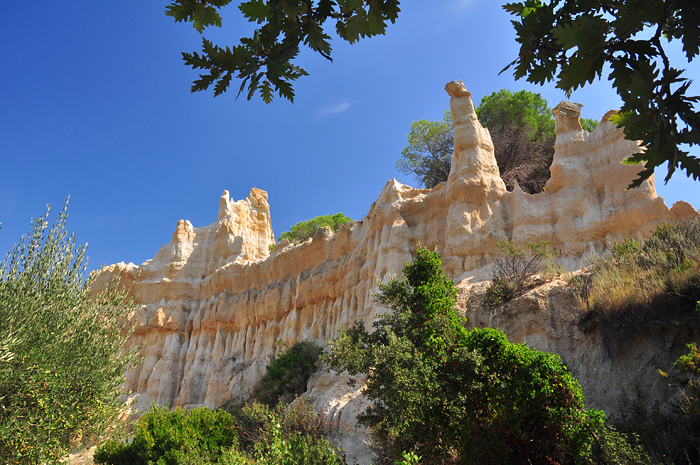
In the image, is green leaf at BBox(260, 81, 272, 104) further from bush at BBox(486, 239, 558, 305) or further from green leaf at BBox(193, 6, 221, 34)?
bush at BBox(486, 239, 558, 305)

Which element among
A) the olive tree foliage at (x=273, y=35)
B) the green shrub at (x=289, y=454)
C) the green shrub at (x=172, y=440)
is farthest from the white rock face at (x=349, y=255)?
the olive tree foliage at (x=273, y=35)

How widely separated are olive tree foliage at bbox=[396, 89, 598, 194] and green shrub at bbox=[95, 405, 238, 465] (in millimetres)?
Result: 18546

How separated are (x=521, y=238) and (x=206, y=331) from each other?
86.1 ft

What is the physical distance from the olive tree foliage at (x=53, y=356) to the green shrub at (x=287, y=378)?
7.56 metres

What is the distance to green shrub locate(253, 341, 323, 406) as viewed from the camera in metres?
19.4

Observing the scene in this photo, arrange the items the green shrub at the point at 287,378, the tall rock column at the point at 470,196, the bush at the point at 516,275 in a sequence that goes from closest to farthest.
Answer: the bush at the point at 516,275 → the tall rock column at the point at 470,196 → the green shrub at the point at 287,378

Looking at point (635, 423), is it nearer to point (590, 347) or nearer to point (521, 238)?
point (590, 347)

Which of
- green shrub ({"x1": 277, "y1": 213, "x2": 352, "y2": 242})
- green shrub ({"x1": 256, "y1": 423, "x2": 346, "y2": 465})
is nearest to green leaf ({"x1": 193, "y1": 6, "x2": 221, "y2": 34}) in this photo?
green shrub ({"x1": 256, "y1": 423, "x2": 346, "y2": 465})

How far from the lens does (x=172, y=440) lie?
1367cm

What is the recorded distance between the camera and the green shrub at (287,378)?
19.4 m

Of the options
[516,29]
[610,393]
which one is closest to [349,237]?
[610,393]

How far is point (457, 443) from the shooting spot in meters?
8.60

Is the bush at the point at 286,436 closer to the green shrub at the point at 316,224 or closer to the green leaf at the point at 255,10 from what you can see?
the green leaf at the point at 255,10

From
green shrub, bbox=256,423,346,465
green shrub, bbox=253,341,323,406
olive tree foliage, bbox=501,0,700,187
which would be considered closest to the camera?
olive tree foliage, bbox=501,0,700,187
